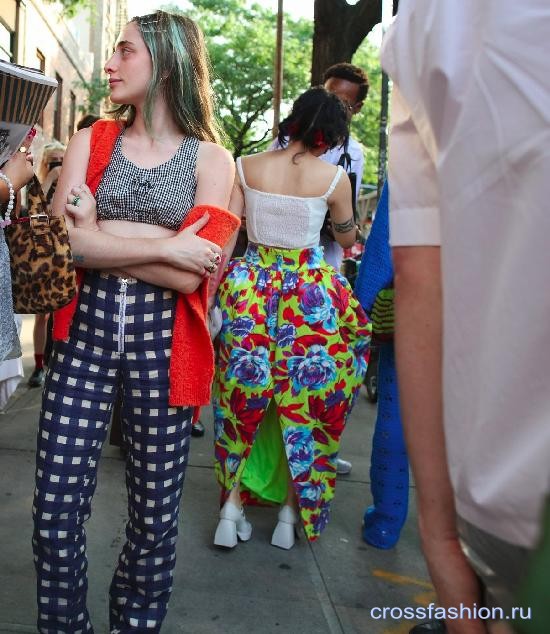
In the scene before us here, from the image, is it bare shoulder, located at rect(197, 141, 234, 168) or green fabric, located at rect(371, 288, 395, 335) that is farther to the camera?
green fabric, located at rect(371, 288, 395, 335)

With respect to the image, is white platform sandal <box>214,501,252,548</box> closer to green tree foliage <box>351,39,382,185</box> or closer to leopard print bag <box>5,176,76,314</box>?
leopard print bag <box>5,176,76,314</box>

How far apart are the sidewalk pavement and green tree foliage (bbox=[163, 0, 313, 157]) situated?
82.5ft

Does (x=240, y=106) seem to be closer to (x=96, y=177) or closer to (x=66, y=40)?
(x=66, y=40)

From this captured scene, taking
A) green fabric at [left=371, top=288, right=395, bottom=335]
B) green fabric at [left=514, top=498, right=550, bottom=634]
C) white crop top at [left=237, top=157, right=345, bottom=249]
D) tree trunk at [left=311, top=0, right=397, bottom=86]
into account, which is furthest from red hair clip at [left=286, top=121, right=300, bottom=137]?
tree trunk at [left=311, top=0, right=397, bottom=86]

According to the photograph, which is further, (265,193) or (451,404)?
(265,193)

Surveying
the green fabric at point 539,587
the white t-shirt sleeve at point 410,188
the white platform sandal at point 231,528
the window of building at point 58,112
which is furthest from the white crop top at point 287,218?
the window of building at point 58,112

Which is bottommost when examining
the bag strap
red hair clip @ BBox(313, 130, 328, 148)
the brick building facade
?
the bag strap

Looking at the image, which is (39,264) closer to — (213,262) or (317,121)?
(213,262)

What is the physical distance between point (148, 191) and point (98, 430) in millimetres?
742

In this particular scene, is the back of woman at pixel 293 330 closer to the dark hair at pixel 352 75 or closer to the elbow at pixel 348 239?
the elbow at pixel 348 239

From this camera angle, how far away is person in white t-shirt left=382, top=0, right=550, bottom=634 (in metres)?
0.89

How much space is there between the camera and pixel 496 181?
36.7 inches

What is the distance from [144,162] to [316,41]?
7019mm

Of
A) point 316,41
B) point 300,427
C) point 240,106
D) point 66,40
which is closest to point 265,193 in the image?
point 300,427
